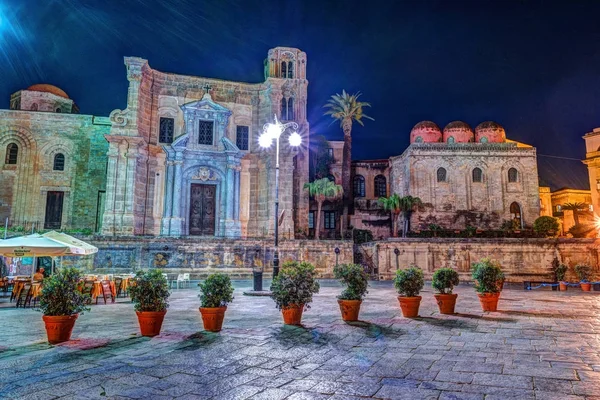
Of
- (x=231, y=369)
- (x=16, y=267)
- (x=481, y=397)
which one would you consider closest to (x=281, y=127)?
(x=231, y=369)

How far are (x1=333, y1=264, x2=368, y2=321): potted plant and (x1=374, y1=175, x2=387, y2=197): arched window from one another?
Answer: 97.2 ft

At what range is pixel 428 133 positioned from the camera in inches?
1481

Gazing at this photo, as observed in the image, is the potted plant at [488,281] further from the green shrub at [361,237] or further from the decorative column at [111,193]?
the decorative column at [111,193]

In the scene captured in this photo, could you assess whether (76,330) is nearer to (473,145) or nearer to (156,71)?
(156,71)

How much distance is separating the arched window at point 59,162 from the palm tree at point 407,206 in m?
25.5

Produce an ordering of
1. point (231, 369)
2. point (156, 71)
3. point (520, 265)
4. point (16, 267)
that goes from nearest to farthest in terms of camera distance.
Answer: point (231, 369) → point (16, 267) → point (520, 265) → point (156, 71)

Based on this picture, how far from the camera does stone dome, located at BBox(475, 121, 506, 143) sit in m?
36.9

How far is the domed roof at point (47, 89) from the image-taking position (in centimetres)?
3272

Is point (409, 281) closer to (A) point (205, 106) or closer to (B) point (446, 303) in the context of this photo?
(B) point (446, 303)

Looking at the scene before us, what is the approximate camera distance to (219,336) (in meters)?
7.31

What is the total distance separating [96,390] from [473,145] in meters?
35.2

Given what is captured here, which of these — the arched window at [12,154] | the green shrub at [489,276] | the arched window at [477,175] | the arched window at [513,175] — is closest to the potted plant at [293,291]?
the green shrub at [489,276]

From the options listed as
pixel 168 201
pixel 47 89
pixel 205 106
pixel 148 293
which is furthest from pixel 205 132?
pixel 148 293

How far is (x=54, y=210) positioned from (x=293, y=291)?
26.6m
